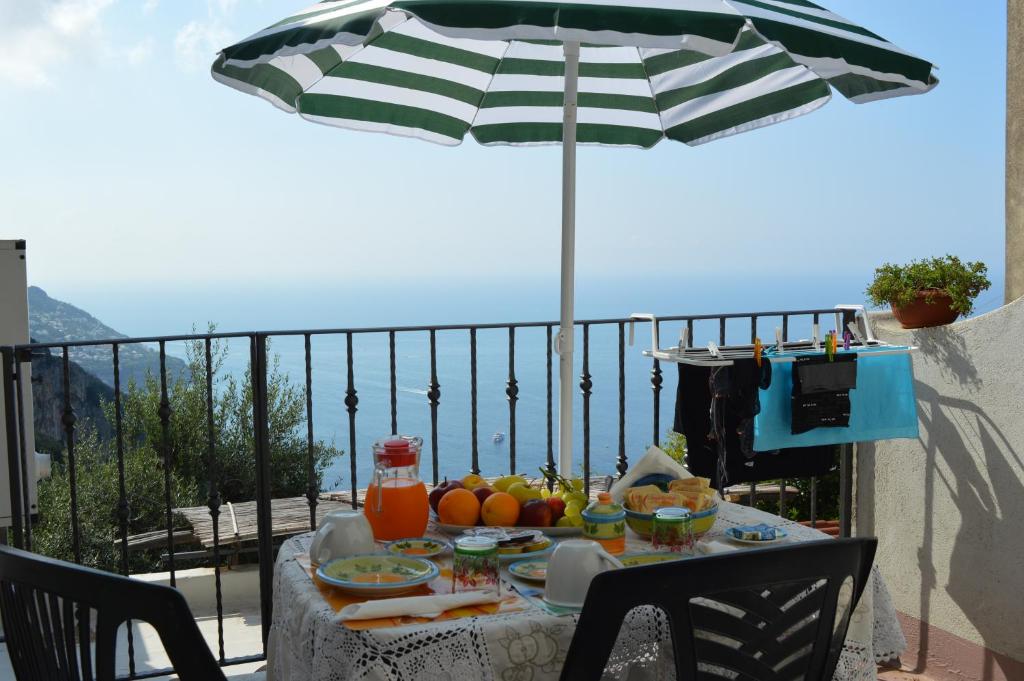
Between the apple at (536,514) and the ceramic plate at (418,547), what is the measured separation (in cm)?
18

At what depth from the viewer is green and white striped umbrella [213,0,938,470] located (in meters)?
1.77

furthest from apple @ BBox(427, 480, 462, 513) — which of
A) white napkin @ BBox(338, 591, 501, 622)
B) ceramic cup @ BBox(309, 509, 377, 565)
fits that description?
white napkin @ BBox(338, 591, 501, 622)

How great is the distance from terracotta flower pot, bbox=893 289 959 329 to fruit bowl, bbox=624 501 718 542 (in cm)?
169

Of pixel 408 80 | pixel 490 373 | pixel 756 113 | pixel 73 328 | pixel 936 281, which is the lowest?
pixel 490 373

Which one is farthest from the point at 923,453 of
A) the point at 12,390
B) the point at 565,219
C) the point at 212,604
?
the point at 212,604

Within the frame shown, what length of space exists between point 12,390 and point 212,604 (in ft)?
24.1

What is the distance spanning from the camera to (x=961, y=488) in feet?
9.94

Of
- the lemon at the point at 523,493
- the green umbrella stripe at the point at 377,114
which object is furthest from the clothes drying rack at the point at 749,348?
the lemon at the point at 523,493

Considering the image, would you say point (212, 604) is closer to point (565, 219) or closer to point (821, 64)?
point (565, 219)

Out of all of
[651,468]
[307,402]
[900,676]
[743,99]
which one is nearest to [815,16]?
[743,99]

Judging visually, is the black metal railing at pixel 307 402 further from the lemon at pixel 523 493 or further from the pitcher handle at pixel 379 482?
the pitcher handle at pixel 379 482

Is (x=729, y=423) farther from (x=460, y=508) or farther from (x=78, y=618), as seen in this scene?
(x=78, y=618)

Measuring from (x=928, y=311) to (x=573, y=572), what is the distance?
7.30ft

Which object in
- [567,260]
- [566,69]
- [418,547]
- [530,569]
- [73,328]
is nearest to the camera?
[530,569]
